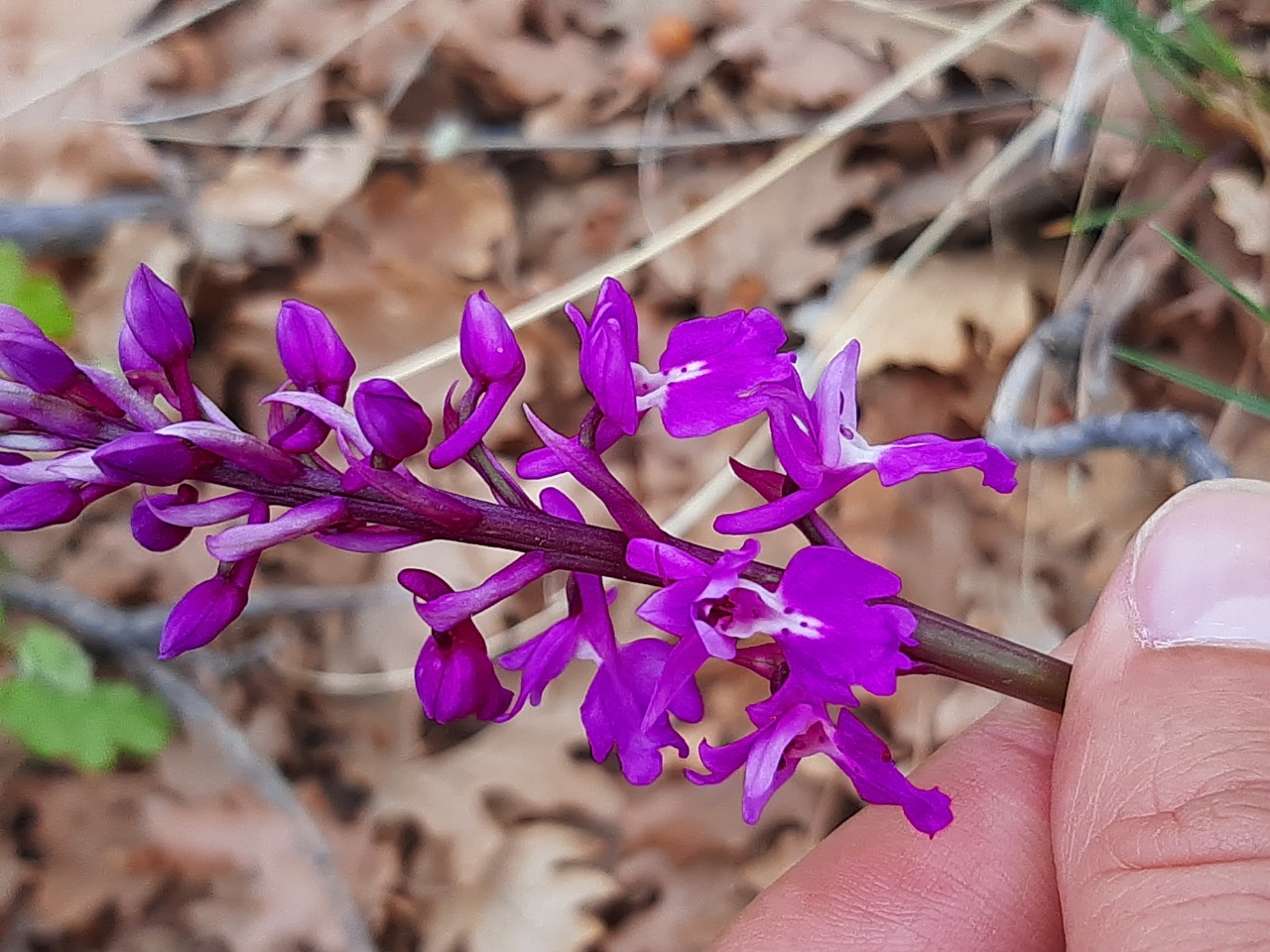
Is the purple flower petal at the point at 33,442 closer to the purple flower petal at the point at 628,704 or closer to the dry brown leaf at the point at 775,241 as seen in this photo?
the purple flower petal at the point at 628,704

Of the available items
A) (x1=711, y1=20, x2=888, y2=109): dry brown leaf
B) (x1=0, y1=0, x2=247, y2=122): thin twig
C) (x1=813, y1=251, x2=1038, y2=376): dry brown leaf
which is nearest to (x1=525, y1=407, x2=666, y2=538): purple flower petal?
(x1=813, y1=251, x2=1038, y2=376): dry brown leaf

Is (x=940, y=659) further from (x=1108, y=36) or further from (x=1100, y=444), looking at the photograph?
(x=1108, y=36)

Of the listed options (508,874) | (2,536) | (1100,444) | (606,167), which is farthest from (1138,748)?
(2,536)

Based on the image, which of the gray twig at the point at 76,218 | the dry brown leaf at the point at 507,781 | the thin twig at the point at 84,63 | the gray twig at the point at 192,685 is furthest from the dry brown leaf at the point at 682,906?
the thin twig at the point at 84,63

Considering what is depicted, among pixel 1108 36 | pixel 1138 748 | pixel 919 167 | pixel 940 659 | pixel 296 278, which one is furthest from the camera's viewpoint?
pixel 296 278

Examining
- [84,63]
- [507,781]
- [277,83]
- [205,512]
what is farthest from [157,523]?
[84,63]
